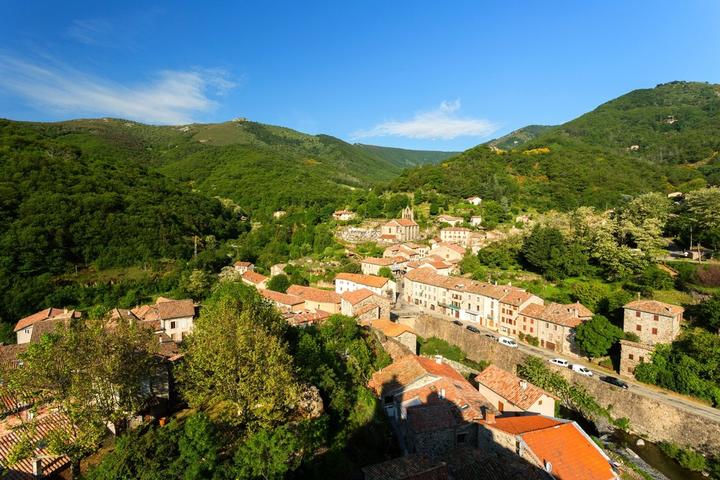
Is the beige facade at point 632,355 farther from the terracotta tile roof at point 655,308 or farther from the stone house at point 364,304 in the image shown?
the stone house at point 364,304

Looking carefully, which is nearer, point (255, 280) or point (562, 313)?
point (562, 313)

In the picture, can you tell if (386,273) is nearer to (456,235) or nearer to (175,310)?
(456,235)

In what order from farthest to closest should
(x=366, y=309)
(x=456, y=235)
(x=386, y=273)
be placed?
1. (x=456, y=235)
2. (x=386, y=273)
3. (x=366, y=309)

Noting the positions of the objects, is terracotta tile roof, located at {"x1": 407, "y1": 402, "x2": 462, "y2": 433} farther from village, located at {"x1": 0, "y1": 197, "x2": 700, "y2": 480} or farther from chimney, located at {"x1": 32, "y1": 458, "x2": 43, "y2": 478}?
chimney, located at {"x1": 32, "y1": 458, "x2": 43, "y2": 478}

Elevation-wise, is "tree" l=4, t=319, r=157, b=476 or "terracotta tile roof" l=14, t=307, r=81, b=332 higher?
"tree" l=4, t=319, r=157, b=476

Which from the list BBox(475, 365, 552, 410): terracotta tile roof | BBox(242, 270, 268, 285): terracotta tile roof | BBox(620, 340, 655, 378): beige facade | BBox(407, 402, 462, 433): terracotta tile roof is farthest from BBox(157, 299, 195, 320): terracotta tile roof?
BBox(620, 340, 655, 378): beige facade

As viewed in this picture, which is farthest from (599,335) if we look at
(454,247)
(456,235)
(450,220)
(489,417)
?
(450,220)
